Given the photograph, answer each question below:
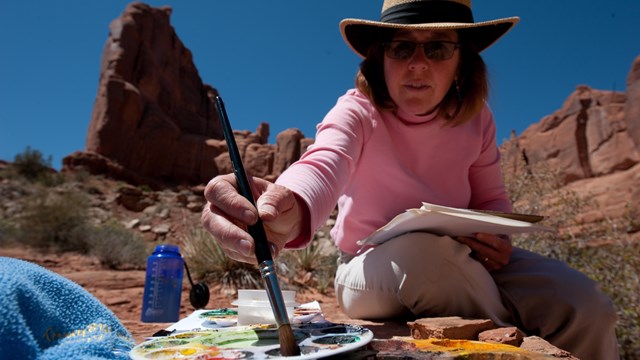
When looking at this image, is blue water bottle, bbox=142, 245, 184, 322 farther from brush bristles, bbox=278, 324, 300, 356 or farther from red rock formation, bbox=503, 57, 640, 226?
red rock formation, bbox=503, 57, 640, 226

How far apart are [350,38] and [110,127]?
30060mm

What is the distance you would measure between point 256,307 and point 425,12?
125cm

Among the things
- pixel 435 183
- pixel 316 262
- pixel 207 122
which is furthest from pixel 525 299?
pixel 207 122

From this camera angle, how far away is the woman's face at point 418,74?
177 cm

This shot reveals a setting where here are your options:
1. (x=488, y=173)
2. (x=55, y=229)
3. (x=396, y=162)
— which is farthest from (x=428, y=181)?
(x=55, y=229)

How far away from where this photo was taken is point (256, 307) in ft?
3.98

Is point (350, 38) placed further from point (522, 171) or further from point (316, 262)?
point (522, 171)

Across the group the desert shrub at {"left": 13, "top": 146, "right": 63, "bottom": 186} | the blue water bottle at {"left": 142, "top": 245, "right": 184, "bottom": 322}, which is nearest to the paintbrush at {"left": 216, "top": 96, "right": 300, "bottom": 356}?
the blue water bottle at {"left": 142, "top": 245, "right": 184, "bottom": 322}

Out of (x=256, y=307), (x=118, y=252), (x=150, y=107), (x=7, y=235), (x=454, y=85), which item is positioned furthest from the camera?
(x=150, y=107)

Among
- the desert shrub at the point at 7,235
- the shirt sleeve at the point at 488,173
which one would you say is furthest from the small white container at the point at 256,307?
the desert shrub at the point at 7,235

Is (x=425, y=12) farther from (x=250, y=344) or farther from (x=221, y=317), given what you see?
(x=250, y=344)

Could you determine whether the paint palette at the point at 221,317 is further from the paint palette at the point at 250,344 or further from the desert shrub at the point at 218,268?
the desert shrub at the point at 218,268

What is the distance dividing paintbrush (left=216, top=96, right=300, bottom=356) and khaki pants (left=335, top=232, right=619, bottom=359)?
0.79 metres

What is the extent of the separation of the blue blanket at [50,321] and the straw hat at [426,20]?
1357mm
